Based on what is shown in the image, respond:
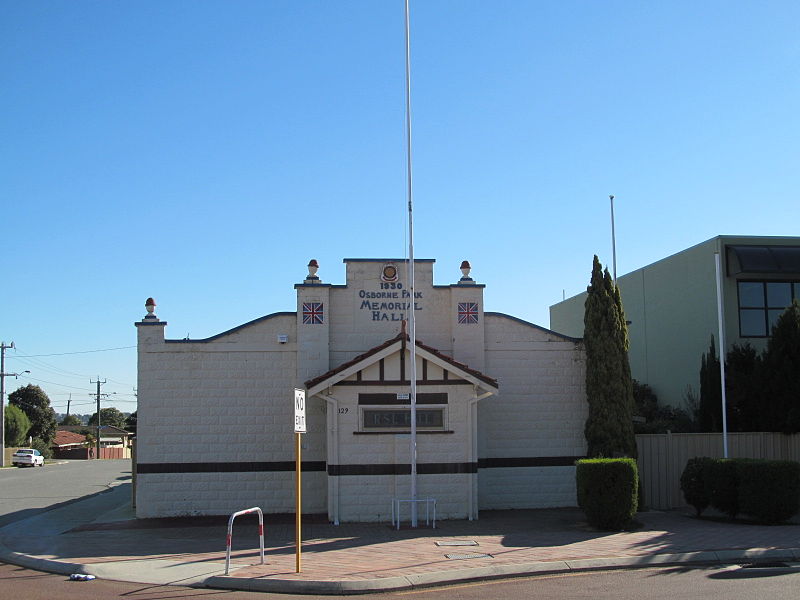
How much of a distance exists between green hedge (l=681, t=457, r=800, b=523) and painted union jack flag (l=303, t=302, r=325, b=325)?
29.7 feet

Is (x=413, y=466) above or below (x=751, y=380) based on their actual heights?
below

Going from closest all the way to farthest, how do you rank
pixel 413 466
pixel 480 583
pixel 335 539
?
pixel 480 583, pixel 335 539, pixel 413 466

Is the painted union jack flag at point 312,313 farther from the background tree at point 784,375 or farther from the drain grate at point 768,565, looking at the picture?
the background tree at point 784,375

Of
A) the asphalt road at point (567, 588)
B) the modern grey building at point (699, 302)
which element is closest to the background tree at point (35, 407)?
the modern grey building at point (699, 302)

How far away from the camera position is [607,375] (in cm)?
1836

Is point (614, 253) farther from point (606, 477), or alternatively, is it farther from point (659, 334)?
point (606, 477)

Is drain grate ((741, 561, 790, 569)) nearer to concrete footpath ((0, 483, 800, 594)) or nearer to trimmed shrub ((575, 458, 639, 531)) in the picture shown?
concrete footpath ((0, 483, 800, 594))

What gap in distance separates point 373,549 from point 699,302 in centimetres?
1622

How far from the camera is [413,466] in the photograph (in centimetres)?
1636

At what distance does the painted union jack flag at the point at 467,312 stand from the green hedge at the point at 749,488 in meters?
6.00

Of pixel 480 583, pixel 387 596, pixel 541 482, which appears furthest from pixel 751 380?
pixel 387 596

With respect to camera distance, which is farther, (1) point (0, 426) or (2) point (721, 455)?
(1) point (0, 426)

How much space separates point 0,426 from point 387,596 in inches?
2329

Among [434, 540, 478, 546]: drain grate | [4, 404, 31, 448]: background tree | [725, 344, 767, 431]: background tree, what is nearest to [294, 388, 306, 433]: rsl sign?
[434, 540, 478, 546]: drain grate
